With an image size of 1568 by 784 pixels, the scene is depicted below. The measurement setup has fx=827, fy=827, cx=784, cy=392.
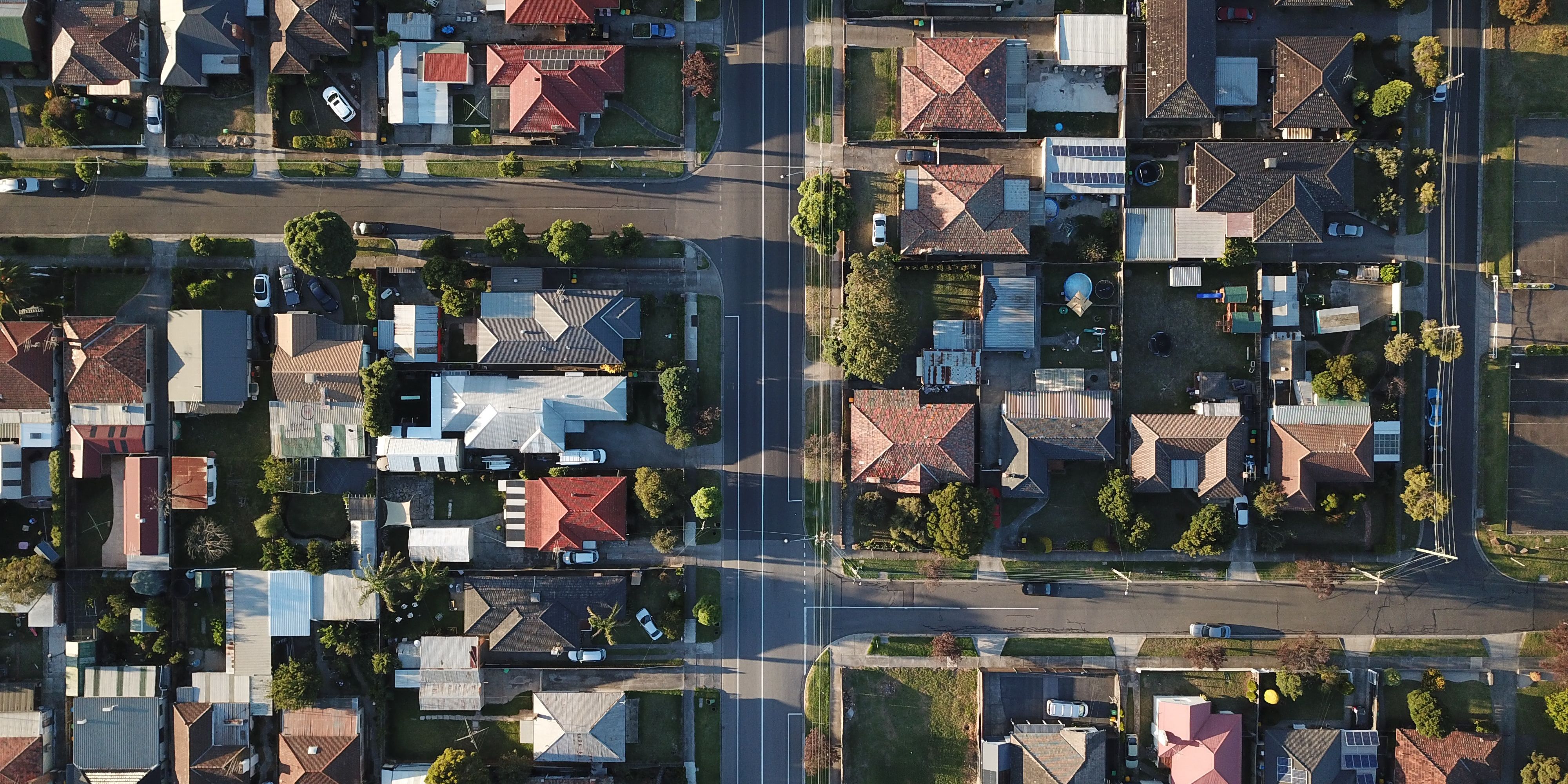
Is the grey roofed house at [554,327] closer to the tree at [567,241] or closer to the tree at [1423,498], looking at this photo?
the tree at [567,241]

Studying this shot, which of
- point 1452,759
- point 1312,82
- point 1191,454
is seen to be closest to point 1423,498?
point 1191,454

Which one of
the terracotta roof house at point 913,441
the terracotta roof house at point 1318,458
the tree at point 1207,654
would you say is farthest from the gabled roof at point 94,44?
the tree at point 1207,654

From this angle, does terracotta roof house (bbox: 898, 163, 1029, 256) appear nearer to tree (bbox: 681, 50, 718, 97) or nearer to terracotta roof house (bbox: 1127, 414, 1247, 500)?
tree (bbox: 681, 50, 718, 97)

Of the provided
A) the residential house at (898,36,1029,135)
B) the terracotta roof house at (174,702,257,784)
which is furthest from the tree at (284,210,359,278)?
the residential house at (898,36,1029,135)

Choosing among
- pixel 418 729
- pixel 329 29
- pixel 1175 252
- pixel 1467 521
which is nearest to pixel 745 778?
pixel 418 729

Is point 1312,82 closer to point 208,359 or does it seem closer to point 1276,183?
point 1276,183

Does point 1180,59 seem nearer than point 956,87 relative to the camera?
No

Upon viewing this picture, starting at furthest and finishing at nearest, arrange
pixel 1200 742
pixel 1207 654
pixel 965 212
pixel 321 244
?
pixel 1207 654, pixel 1200 742, pixel 965 212, pixel 321 244
